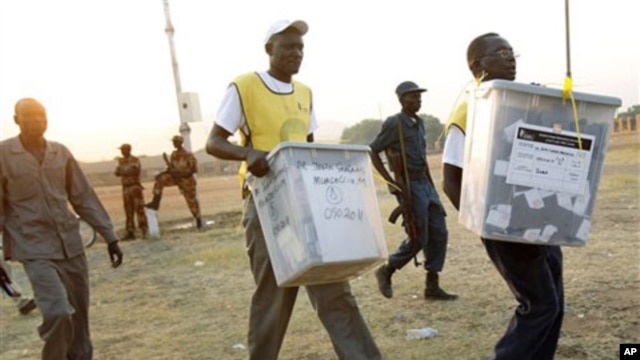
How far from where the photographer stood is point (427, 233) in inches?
210

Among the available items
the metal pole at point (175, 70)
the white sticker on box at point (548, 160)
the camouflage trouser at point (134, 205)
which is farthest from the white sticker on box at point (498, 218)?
the metal pole at point (175, 70)

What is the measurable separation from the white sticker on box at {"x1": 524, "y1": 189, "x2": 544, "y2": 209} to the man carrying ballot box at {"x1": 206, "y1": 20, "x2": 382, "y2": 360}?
1066mm

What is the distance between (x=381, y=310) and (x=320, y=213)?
106 inches

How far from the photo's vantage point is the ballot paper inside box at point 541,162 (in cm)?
267

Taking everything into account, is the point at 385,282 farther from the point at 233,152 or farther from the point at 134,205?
the point at 134,205

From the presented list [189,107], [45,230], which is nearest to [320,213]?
[45,230]

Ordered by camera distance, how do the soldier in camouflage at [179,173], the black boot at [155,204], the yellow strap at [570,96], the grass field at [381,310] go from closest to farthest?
the yellow strap at [570,96] < the grass field at [381,310] < the black boot at [155,204] < the soldier in camouflage at [179,173]

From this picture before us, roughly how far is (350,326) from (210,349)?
173 centimetres

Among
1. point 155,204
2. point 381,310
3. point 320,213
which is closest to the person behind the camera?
point 320,213

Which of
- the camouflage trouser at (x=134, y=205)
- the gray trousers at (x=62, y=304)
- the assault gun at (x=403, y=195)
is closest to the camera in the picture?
the gray trousers at (x=62, y=304)

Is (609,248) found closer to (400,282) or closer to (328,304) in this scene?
(400,282)

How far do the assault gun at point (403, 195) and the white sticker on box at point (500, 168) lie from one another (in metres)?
2.58

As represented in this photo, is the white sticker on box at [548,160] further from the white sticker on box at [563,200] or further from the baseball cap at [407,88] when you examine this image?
the baseball cap at [407,88]

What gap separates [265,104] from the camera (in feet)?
10.8
